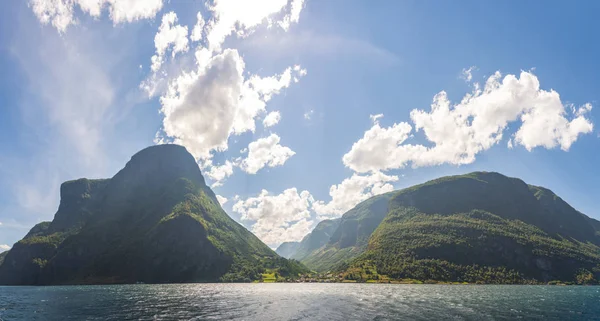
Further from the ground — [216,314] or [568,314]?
[216,314]

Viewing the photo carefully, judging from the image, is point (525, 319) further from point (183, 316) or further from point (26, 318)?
point (26, 318)

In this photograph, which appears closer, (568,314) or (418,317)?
(418,317)

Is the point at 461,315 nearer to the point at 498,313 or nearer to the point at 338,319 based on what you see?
the point at 498,313

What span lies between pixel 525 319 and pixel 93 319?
316 feet

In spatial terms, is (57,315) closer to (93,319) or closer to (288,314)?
(93,319)

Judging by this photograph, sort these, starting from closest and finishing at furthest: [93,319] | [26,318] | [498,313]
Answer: [93,319] < [26,318] < [498,313]

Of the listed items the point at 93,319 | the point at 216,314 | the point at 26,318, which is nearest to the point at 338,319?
the point at 216,314

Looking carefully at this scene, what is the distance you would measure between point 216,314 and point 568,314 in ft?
292

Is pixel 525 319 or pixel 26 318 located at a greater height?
pixel 26 318

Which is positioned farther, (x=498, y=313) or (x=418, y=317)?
(x=498, y=313)

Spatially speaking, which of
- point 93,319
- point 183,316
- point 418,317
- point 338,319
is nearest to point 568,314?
→ point 418,317

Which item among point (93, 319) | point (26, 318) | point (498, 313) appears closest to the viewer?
point (93, 319)

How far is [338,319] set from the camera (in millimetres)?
70375

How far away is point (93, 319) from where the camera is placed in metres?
69.4
